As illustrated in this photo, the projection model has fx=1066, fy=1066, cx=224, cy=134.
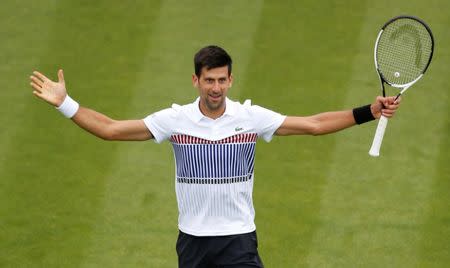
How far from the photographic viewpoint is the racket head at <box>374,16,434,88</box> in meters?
8.45

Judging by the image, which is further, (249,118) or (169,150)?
(169,150)

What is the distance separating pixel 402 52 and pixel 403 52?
2 cm

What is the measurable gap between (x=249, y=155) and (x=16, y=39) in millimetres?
5842

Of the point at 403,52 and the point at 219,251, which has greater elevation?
the point at 403,52

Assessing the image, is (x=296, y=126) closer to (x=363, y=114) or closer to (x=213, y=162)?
(x=363, y=114)

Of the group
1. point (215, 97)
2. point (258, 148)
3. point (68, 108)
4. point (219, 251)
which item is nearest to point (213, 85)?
point (215, 97)

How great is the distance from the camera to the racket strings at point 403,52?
847 centimetres

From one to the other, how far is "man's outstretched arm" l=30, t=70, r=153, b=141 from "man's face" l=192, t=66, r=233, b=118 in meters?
0.51

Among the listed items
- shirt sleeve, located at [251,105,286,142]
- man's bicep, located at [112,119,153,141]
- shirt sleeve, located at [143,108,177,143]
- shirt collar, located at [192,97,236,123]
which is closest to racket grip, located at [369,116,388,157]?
shirt sleeve, located at [251,105,286,142]

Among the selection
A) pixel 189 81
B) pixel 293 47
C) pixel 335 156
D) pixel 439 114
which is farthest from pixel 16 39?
pixel 439 114

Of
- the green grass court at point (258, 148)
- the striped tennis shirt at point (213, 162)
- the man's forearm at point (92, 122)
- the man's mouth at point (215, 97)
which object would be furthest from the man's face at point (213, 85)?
the green grass court at point (258, 148)

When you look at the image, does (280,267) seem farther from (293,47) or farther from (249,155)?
(293,47)

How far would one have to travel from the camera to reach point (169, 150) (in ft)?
37.3

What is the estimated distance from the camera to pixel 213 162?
7582 millimetres
